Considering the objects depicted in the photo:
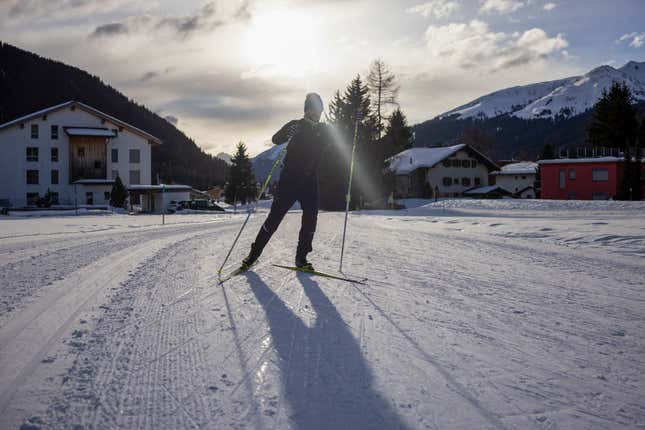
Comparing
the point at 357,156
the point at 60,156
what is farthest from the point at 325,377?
the point at 60,156

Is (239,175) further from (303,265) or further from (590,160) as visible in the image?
(303,265)

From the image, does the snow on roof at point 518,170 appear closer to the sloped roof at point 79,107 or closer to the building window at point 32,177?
the sloped roof at point 79,107

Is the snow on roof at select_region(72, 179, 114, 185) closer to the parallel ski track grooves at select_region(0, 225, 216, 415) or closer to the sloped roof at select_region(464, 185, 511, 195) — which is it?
the sloped roof at select_region(464, 185, 511, 195)

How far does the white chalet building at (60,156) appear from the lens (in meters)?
47.9

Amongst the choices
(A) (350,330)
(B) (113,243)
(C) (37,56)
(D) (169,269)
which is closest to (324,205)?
(B) (113,243)

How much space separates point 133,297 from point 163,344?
1450 millimetres

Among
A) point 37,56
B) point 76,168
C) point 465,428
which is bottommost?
point 465,428

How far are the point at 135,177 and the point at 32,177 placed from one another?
10.2m

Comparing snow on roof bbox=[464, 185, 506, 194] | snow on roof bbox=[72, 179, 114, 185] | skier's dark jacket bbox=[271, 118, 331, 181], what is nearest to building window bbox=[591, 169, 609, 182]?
snow on roof bbox=[464, 185, 506, 194]

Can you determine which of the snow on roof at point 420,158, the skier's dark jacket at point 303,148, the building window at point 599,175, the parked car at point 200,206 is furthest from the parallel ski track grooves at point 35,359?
the snow on roof at point 420,158

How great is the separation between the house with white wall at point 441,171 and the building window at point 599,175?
55.9 ft

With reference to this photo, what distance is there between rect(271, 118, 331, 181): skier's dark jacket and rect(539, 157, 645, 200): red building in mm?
39726

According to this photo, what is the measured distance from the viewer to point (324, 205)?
37.3 m

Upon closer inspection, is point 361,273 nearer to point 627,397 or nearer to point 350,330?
point 350,330
